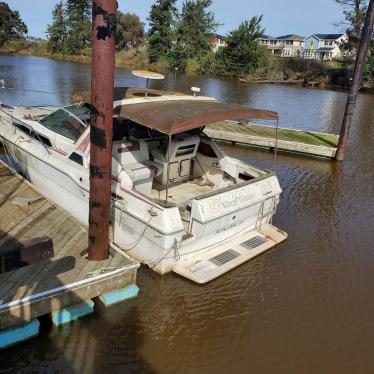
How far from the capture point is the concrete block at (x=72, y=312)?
5.12m

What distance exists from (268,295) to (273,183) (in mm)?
2373

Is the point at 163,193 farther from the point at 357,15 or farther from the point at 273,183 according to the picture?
the point at 357,15

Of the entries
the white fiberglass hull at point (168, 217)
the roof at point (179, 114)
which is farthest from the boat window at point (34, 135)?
the roof at point (179, 114)

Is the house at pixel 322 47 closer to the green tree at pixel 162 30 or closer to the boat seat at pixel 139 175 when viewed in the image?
the green tree at pixel 162 30

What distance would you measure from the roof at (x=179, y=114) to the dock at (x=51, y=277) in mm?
2077

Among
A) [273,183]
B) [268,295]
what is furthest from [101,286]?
[273,183]

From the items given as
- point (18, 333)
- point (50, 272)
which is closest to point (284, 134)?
point (50, 272)

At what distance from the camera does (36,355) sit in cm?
472

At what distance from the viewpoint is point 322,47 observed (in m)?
77.8

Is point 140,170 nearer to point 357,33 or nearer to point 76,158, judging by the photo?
point 76,158

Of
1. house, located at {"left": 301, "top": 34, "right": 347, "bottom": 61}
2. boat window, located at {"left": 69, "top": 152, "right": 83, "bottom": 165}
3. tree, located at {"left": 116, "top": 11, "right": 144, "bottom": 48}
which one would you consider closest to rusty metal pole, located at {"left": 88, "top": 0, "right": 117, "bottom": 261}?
boat window, located at {"left": 69, "top": 152, "right": 83, "bottom": 165}

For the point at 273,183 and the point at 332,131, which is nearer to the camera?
the point at 273,183

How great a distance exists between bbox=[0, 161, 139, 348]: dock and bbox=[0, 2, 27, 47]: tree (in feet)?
245

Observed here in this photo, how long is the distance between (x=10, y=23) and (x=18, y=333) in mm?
83173
